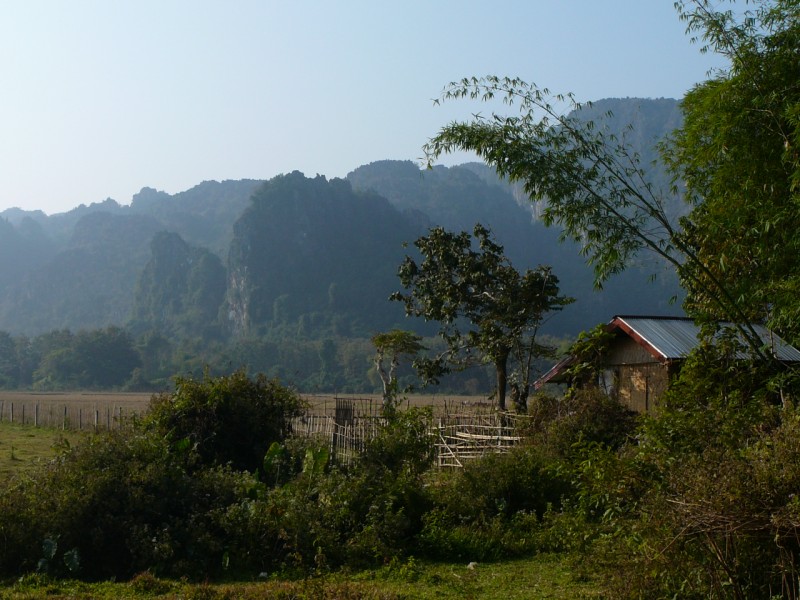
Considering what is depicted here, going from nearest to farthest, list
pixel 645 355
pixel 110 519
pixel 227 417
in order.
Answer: pixel 110 519 → pixel 227 417 → pixel 645 355

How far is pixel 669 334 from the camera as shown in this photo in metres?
17.0

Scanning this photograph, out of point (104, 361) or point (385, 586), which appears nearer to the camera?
point (385, 586)

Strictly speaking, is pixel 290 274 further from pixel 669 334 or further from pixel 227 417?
pixel 227 417

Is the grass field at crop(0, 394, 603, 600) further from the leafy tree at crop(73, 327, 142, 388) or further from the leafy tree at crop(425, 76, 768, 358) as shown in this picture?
the leafy tree at crop(73, 327, 142, 388)

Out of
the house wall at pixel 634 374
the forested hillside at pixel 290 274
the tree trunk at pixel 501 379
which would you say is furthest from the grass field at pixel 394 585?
the forested hillside at pixel 290 274

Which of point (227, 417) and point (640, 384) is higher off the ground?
point (640, 384)

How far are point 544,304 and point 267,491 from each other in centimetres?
1327

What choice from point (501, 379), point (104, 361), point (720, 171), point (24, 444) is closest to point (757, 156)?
point (720, 171)

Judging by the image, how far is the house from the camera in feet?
53.1

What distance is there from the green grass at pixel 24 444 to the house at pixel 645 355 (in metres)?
10.8

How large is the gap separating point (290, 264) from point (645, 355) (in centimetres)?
10538

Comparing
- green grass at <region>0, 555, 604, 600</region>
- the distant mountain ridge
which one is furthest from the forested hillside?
green grass at <region>0, 555, 604, 600</region>

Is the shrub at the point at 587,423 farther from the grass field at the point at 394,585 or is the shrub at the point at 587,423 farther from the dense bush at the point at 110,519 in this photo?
the dense bush at the point at 110,519

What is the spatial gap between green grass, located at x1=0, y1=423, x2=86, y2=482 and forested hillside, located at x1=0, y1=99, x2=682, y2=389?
4561 cm
